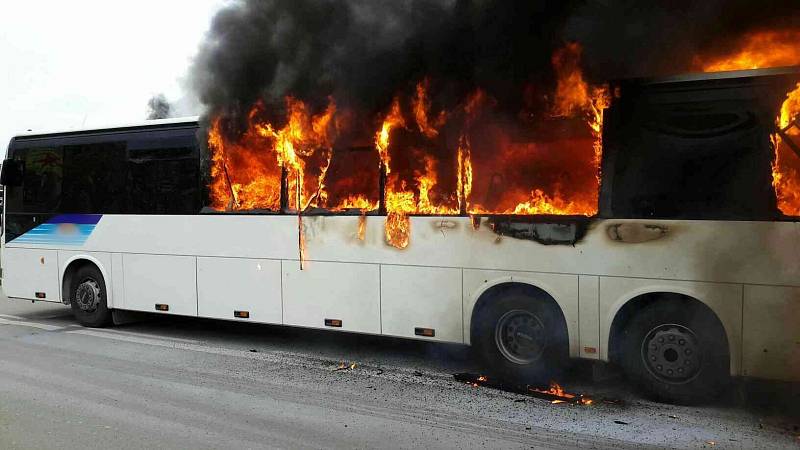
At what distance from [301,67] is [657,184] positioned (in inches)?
173

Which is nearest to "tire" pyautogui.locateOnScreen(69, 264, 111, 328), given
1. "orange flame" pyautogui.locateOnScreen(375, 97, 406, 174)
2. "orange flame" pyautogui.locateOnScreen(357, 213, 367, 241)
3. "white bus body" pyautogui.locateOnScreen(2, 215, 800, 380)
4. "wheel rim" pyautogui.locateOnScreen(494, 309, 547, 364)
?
"white bus body" pyautogui.locateOnScreen(2, 215, 800, 380)

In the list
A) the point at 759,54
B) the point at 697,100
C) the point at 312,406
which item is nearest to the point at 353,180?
the point at 312,406

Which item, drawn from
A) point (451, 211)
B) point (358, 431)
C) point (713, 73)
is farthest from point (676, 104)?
point (358, 431)

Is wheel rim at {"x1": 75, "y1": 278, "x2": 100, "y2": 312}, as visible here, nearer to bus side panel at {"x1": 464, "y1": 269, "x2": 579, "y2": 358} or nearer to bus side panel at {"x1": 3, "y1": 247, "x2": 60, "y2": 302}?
bus side panel at {"x1": 3, "y1": 247, "x2": 60, "y2": 302}

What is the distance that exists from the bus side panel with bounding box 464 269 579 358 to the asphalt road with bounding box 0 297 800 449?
652 millimetres

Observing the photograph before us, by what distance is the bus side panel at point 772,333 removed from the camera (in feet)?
16.2

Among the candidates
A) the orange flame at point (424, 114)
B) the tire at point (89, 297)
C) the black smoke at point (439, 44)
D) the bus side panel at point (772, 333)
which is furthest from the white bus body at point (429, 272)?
the black smoke at point (439, 44)

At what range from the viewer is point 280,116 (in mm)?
7574

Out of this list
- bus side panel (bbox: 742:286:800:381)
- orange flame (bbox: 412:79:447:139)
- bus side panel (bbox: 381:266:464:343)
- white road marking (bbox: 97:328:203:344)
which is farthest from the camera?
white road marking (bbox: 97:328:203:344)

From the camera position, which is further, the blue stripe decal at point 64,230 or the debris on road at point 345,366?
the blue stripe decal at point 64,230

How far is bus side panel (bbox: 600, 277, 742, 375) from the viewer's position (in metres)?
5.14

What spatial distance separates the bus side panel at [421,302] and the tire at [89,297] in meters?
4.89

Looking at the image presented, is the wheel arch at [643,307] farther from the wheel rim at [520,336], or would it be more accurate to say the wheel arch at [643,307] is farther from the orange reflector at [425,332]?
the orange reflector at [425,332]

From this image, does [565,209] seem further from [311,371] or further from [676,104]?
[311,371]
